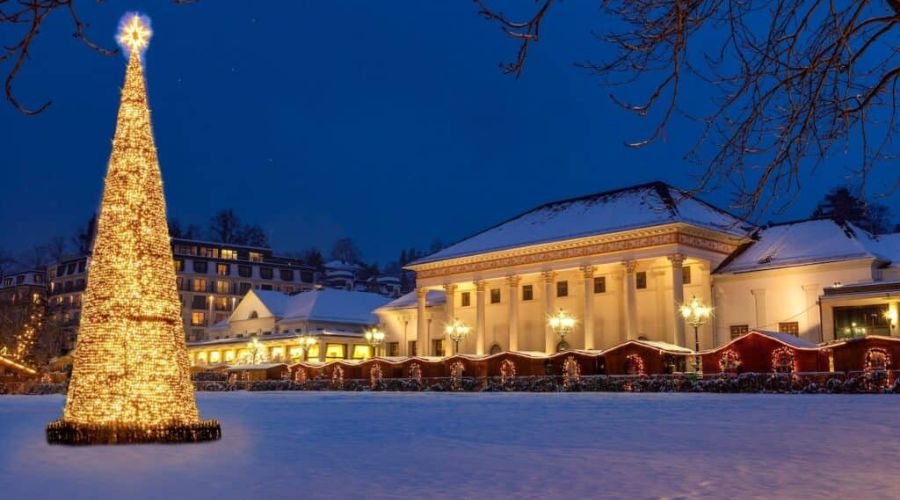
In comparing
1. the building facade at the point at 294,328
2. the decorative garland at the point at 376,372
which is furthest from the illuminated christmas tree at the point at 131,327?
the building facade at the point at 294,328

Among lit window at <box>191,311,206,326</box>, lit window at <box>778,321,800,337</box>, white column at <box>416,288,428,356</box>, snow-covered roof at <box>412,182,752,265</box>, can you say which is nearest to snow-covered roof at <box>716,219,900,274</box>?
snow-covered roof at <box>412,182,752,265</box>

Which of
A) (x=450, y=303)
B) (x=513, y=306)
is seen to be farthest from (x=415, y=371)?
(x=450, y=303)

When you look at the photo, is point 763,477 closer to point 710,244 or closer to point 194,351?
point 710,244

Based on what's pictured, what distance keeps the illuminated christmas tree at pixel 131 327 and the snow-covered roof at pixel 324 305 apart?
63053 mm

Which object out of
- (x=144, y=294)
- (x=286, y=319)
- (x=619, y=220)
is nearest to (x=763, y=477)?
(x=144, y=294)

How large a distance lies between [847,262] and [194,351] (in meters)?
62.6

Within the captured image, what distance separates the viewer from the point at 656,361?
134 feet

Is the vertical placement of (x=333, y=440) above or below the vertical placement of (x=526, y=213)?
below

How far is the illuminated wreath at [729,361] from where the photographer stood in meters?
37.6

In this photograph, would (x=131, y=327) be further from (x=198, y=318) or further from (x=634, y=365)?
(x=198, y=318)

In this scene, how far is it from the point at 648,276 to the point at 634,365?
15295 millimetres

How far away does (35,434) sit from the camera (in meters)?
19.4

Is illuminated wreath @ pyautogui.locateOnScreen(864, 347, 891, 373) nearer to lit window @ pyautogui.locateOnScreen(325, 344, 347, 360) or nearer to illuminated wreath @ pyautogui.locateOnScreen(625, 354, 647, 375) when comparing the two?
illuminated wreath @ pyautogui.locateOnScreen(625, 354, 647, 375)

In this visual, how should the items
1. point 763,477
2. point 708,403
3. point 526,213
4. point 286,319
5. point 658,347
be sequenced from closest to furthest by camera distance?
point 763,477
point 708,403
point 658,347
point 526,213
point 286,319
